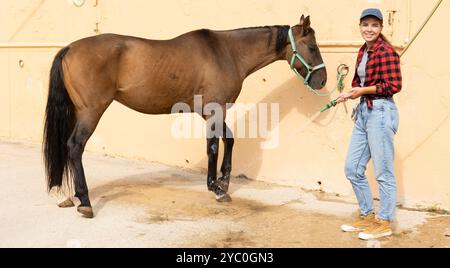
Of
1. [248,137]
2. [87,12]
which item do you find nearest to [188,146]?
[248,137]

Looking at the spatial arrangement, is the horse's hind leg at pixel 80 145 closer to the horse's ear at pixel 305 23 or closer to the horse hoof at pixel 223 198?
the horse hoof at pixel 223 198

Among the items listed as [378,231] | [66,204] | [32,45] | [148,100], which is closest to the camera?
[378,231]

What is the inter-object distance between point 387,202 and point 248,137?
2.36 m

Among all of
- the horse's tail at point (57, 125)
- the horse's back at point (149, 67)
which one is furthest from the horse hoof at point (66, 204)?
the horse's back at point (149, 67)

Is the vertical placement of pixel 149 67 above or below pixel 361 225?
above

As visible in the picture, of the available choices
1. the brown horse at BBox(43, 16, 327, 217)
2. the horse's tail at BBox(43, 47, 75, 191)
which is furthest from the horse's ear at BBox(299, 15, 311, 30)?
the horse's tail at BBox(43, 47, 75, 191)

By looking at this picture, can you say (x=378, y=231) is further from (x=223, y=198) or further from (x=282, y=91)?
(x=282, y=91)

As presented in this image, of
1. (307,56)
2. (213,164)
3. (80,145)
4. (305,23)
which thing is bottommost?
(213,164)

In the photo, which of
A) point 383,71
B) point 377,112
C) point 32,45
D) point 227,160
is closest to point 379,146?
point 377,112

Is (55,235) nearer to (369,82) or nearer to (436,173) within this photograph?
(369,82)

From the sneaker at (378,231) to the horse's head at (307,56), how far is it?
5.00 ft

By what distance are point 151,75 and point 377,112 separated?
2012 millimetres

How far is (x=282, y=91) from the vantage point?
5.64 m

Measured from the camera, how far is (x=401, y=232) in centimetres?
409
